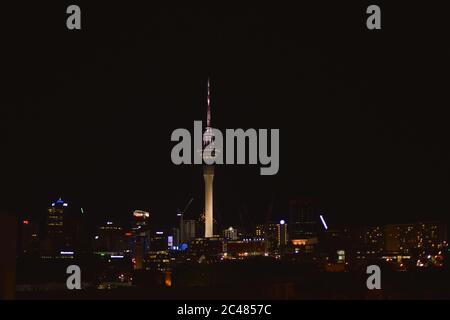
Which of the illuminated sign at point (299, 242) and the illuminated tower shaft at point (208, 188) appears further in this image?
the illuminated tower shaft at point (208, 188)

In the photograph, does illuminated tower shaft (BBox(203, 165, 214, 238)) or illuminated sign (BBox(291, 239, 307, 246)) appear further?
illuminated tower shaft (BBox(203, 165, 214, 238))

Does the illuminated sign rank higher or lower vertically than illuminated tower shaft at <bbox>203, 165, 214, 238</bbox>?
lower

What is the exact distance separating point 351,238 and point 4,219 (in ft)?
169

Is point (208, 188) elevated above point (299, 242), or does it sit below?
above

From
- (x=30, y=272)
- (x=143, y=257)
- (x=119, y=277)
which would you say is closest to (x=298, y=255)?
(x=143, y=257)

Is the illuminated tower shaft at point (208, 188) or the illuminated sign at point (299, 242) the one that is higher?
the illuminated tower shaft at point (208, 188)
